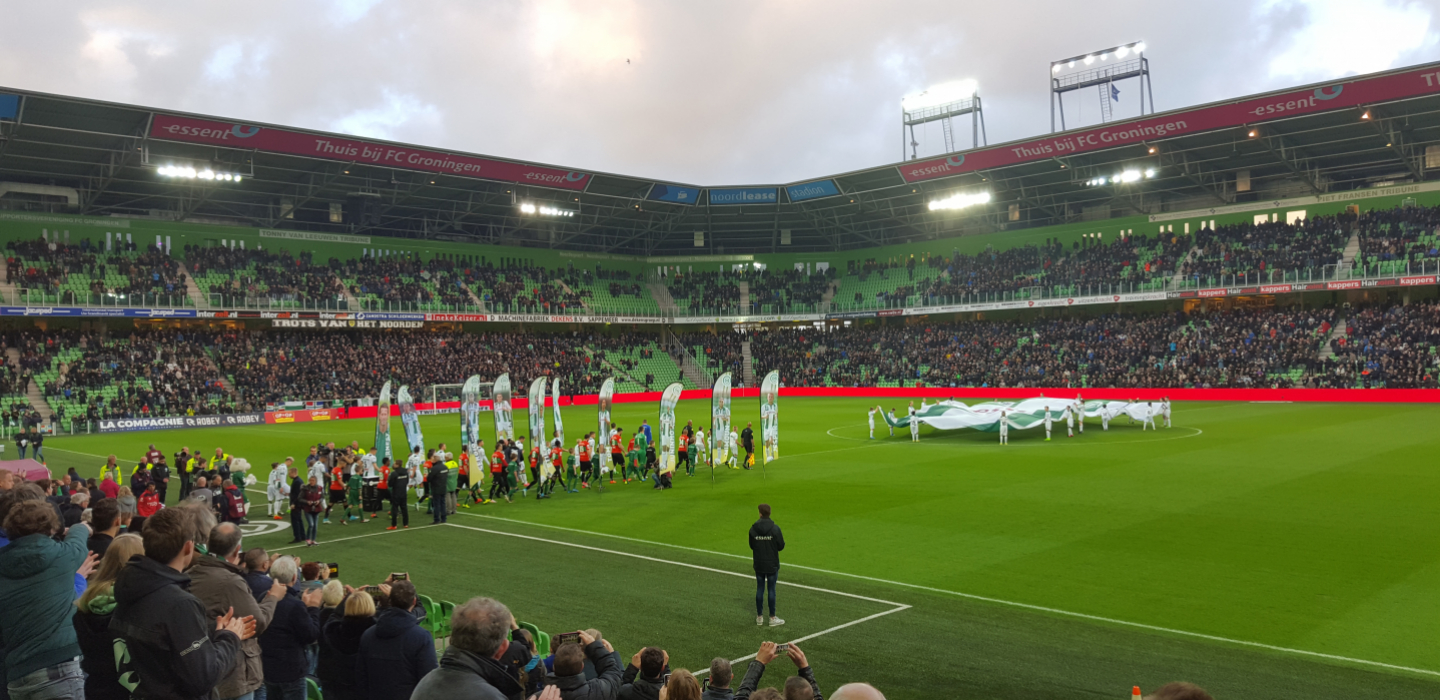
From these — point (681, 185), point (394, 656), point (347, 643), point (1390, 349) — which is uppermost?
point (681, 185)

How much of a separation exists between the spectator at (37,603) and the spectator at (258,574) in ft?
3.54

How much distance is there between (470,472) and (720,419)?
8.14m

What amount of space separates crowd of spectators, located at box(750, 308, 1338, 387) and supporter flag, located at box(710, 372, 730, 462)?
3527 centimetres

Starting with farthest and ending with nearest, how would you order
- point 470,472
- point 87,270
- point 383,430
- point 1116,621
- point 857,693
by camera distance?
point 87,270, point 383,430, point 470,472, point 1116,621, point 857,693

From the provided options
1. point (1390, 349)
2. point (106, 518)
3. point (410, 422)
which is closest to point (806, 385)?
point (1390, 349)

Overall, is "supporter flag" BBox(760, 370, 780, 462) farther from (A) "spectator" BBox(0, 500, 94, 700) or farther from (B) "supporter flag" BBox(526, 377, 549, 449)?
(A) "spectator" BBox(0, 500, 94, 700)

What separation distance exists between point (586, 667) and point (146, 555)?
291cm

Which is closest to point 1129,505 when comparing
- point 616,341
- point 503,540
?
point 503,540

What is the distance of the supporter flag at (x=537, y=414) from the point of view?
24469mm

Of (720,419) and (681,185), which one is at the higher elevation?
(681,185)

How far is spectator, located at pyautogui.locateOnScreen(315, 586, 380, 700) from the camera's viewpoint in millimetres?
6102

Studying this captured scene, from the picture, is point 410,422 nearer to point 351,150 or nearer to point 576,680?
point 576,680

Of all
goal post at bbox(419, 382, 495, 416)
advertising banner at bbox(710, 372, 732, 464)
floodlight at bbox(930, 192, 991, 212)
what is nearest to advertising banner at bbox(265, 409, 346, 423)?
goal post at bbox(419, 382, 495, 416)

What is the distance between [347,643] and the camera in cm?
613
